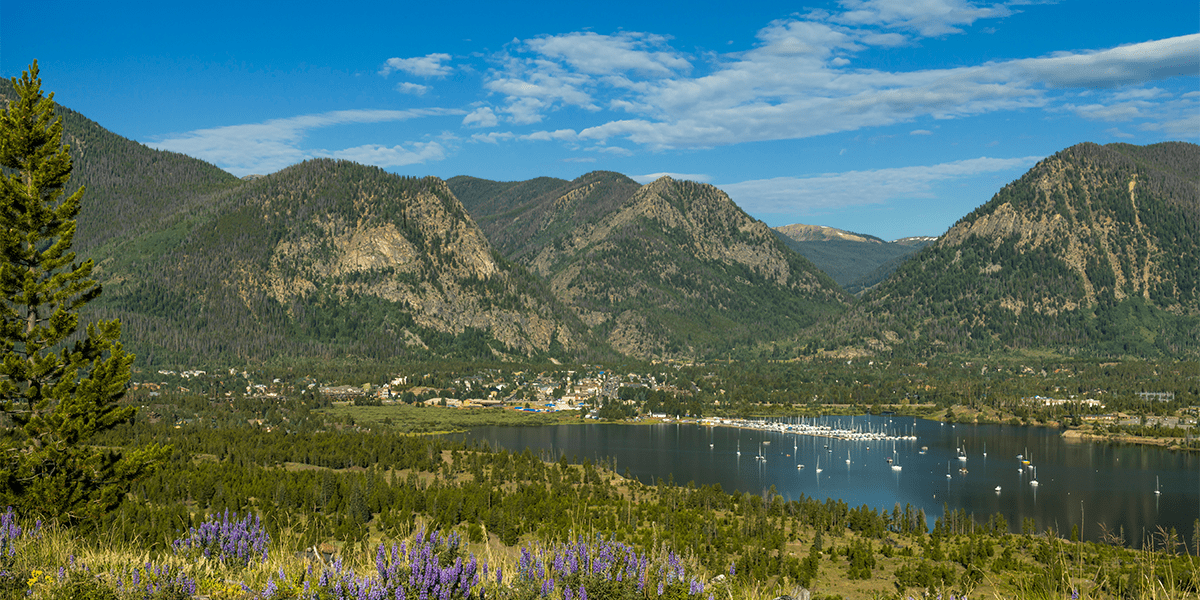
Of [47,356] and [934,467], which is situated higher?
[47,356]

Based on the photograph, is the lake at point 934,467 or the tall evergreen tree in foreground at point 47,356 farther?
the lake at point 934,467

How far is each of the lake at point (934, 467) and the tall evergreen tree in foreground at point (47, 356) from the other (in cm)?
7760

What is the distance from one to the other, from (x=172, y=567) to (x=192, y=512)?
59449 mm

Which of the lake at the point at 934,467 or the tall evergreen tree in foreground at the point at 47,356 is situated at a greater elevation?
the tall evergreen tree in foreground at the point at 47,356

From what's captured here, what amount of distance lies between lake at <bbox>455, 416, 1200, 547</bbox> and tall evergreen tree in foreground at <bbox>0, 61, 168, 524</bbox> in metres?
77.6

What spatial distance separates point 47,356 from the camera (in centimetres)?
3278

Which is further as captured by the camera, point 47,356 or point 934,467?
point 934,467

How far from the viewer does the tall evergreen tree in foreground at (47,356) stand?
32.0m

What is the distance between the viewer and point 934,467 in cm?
13788

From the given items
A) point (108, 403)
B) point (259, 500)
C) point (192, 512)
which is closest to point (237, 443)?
point (259, 500)

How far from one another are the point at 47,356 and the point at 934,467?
128 meters

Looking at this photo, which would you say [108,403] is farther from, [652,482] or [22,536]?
[652,482]

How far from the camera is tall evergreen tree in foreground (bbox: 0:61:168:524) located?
1261 inches

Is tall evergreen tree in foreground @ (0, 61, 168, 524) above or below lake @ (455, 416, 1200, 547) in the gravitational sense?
above
